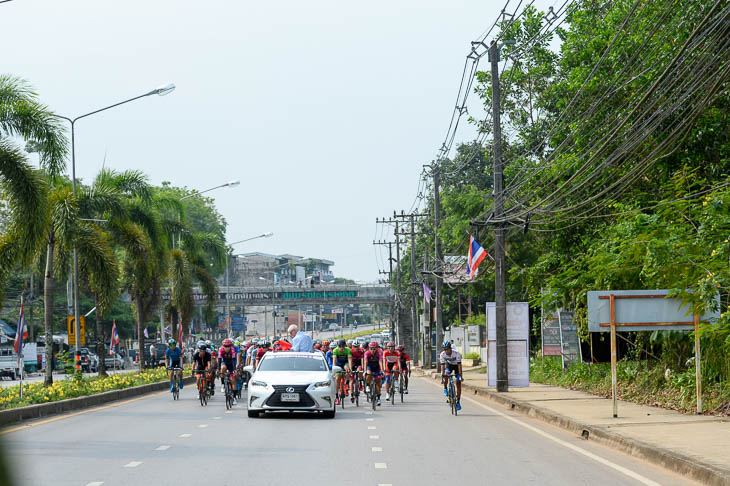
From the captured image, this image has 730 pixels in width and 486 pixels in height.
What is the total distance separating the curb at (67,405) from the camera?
61.4 feet

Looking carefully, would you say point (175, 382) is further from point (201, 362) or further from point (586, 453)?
point (586, 453)

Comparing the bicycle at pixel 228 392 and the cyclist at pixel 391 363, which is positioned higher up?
the cyclist at pixel 391 363

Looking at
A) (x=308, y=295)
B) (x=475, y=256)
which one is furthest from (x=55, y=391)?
(x=308, y=295)

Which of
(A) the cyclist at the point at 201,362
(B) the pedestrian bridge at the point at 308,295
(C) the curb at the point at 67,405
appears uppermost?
(B) the pedestrian bridge at the point at 308,295

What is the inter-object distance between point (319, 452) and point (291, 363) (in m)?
7.79

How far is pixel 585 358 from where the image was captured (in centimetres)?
2766

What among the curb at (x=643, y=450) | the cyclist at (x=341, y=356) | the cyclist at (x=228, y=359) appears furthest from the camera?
the cyclist at (x=341, y=356)

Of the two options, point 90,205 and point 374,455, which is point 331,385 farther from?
point 90,205

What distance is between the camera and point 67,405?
22391 mm

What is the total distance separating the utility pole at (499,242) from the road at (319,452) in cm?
756

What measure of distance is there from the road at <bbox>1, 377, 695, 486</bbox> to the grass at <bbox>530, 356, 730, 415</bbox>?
9.91 feet

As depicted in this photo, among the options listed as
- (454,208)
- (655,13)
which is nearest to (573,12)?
(655,13)

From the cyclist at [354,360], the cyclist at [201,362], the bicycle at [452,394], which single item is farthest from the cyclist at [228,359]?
the bicycle at [452,394]

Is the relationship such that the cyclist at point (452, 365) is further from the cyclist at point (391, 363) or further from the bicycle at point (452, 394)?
the cyclist at point (391, 363)
